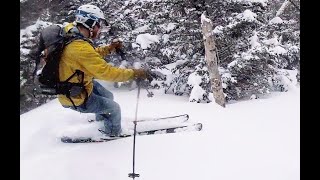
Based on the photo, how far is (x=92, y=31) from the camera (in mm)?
2795

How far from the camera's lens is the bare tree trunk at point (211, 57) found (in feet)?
12.0

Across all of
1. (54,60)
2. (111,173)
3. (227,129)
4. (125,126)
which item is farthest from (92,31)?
(227,129)

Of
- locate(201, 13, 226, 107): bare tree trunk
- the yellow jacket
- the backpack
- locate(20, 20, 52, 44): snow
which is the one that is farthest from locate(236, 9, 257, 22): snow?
locate(20, 20, 52, 44): snow

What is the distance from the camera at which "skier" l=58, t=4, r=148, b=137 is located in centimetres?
264

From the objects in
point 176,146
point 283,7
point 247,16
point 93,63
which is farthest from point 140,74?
point 283,7

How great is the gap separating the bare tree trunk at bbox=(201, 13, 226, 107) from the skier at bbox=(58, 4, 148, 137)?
1134 mm

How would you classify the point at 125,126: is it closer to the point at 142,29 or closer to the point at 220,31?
the point at 142,29

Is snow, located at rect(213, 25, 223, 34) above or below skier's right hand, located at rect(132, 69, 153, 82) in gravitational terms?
above

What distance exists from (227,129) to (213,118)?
0.85ft

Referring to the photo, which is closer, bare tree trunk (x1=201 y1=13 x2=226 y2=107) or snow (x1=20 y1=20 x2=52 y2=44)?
snow (x1=20 y1=20 x2=52 y2=44)

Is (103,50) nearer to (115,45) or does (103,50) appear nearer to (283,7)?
(115,45)

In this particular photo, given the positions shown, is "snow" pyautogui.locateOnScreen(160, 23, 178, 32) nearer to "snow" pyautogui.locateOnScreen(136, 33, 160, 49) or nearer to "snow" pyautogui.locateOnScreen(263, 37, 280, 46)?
"snow" pyautogui.locateOnScreen(136, 33, 160, 49)

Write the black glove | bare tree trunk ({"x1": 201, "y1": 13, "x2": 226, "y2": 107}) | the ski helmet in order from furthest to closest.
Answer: bare tree trunk ({"x1": 201, "y1": 13, "x2": 226, "y2": 107}), the black glove, the ski helmet
